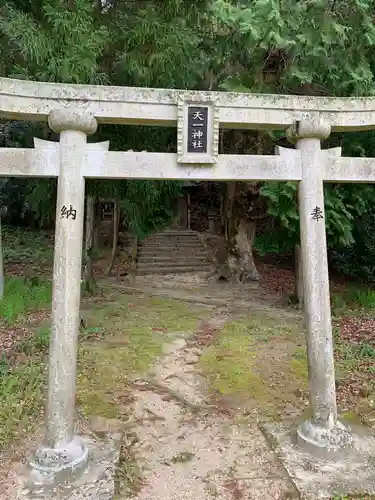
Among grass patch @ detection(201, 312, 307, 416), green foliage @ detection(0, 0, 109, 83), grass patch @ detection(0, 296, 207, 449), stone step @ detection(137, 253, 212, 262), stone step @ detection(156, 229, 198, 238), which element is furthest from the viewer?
stone step @ detection(156, 229, 198, 238)

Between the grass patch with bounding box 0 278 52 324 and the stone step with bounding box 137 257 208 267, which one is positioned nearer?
the grass patch with bounding box 0 278 52 324

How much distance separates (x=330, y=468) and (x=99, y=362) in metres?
3.64

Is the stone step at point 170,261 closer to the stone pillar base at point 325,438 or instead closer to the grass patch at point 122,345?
the grass patch at point 122,345

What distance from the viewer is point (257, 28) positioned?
20.6 ft

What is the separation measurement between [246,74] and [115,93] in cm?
532

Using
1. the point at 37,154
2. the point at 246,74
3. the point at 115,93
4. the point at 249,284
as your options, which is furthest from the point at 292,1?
the point at 249,284

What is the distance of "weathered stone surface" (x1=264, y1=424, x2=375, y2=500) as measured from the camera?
3695 millimetres

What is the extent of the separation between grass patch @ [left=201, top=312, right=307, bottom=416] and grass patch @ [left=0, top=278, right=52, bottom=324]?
→ 12.8ft

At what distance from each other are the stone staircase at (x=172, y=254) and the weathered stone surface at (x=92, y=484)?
35.6 feet

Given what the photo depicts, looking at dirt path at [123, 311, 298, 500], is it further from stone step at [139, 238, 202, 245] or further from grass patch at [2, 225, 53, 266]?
stone step at [139, 238, 202, 245]

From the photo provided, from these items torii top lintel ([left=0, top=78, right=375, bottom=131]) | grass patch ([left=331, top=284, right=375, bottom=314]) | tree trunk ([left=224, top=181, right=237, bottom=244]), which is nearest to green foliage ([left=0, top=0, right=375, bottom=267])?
grass patch ([left=331, top=284, right=375, bottom=314])

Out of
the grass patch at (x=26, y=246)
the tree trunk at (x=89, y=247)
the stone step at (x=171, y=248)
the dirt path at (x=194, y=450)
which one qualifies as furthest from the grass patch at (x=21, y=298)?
the stone step at (x=171, y=248)

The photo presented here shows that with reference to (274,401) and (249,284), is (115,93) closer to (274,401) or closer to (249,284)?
(274,401)

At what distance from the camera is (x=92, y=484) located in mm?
3723
